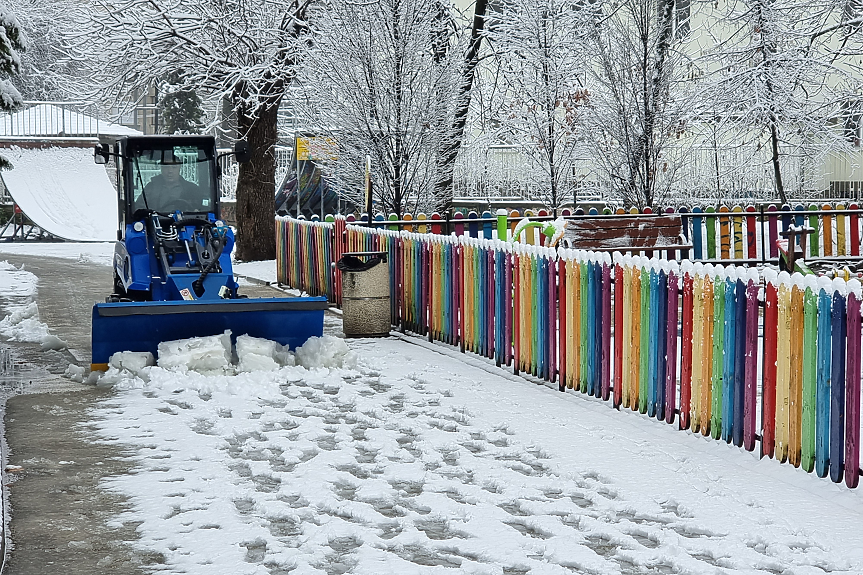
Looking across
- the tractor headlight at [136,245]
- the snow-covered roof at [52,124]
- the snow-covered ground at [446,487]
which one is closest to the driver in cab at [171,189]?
the tractor headlight at [136,245]

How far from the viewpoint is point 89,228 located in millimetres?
36031

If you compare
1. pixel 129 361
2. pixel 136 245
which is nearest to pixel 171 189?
pixel 136 245

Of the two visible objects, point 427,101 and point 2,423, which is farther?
point 427,101

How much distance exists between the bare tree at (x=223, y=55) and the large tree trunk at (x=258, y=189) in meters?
0.02

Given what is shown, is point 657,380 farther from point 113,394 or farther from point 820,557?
point 113,394

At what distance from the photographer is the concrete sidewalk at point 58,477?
5.20 metres

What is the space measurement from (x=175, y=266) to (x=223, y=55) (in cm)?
1186

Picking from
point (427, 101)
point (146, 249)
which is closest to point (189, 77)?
point (427, 101)

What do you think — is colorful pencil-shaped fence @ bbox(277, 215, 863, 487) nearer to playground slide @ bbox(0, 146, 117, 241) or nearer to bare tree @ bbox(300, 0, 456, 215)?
bare tree @ bbox(300, 0, 456, 215)

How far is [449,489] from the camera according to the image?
20.7 ft

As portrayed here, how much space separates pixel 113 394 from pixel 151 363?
750mm

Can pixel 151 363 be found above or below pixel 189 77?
below

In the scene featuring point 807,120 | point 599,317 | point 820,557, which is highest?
point 807,120

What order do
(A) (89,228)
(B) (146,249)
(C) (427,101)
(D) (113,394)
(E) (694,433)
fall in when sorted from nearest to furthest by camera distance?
(E) (694,433) < (D) (113,394) < (B) (146,249) < (C) (427,101) < (A) (89,228)
